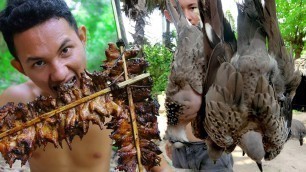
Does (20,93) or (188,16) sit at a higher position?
(188,16)

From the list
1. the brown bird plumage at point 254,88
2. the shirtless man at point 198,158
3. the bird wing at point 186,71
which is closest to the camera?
the brown bird plumage at point 254,88

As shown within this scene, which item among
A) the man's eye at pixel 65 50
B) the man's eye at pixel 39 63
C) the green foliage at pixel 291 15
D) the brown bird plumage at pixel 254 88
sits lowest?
the brown bird plumage at pixel 254 88

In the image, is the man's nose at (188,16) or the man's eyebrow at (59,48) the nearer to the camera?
the man's eyebrow at (59,48)

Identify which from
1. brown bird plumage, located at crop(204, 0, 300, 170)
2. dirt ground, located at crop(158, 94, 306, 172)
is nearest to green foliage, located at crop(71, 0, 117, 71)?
brown bird plumage, located at crop(204, 0, 300, 170)

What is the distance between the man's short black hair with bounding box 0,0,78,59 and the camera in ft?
2.81

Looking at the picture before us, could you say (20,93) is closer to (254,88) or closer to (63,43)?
(63,43)

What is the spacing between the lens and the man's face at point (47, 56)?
0.87 m

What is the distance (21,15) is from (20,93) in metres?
0.22

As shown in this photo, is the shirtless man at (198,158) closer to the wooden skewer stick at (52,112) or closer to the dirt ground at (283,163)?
the wooden skewer stick at (52,112)

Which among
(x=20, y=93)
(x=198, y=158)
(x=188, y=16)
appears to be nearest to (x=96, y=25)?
(x=20, y=93)

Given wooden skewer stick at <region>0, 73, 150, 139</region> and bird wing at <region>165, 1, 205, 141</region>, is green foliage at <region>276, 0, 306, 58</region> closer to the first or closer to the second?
bird wing at <region>165, 1, 205, 141</region>

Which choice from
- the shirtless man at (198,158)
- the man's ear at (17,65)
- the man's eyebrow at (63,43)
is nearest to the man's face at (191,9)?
the shirtless man at (198,158)

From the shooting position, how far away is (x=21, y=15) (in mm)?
857

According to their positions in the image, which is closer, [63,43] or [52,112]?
[52,112]
